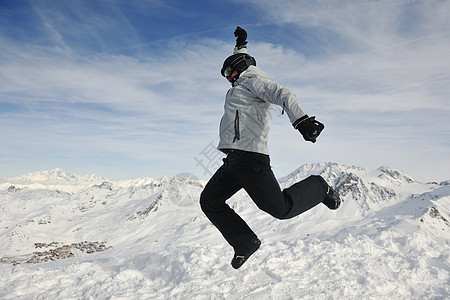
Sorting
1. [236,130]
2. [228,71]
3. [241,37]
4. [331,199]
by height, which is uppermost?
[241,37]

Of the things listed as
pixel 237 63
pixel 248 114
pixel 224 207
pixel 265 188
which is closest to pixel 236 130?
pixel 248 114

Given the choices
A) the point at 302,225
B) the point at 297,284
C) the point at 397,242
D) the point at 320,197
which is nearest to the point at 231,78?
the point at 320,197

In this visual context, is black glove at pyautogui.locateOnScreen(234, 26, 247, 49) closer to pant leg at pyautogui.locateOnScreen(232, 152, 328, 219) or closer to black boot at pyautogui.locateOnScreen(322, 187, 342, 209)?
pant leg at pyautogui.locateOnScreen(232, 152, 328, 219)

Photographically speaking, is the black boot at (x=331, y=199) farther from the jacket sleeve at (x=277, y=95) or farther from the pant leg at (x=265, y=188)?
the jacket sleeve at (x=277, y=95)

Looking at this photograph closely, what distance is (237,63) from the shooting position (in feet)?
13.1

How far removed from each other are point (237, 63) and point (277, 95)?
906 millimetres

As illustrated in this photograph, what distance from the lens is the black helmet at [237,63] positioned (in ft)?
13.0

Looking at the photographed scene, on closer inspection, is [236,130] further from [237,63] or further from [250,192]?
[237,63]

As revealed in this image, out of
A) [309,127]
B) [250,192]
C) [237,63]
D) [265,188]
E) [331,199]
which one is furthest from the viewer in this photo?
[331,199]

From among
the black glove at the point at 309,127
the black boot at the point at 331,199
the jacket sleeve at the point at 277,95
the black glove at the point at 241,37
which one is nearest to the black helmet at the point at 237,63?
the black glove at the point at 241,37

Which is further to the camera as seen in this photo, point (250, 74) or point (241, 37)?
point (241, 37)

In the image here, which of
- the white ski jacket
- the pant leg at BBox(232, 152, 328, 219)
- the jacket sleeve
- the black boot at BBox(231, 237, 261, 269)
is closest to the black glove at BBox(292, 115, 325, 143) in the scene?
the jacket sleeve

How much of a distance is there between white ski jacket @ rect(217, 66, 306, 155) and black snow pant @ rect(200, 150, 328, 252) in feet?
0.41

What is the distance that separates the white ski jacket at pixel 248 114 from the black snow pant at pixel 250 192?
0.13m
